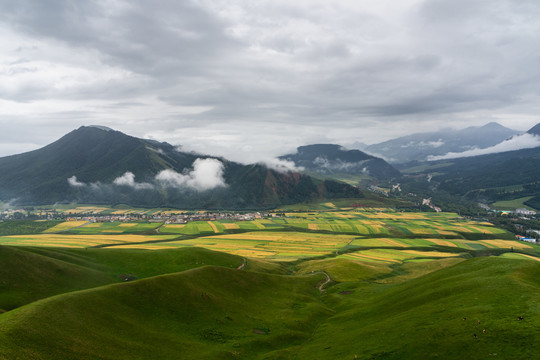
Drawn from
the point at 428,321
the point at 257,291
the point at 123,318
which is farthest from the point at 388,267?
the point at 123,318

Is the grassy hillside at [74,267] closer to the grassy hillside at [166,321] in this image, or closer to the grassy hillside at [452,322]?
the grassy hillside at [166,321]

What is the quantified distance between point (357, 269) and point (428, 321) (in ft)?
300

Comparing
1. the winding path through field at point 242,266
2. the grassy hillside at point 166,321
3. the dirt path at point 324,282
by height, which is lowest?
the dirt path at point 324,282

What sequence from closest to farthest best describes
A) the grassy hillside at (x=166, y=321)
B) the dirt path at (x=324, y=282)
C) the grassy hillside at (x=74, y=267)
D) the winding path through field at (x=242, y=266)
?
the grassy hillside at (x=166, y=321) < the grassy hillside at (x=74, y=267) < the dirt path at (x=324, y=282) < the winding path through field at (x=242, y=266)

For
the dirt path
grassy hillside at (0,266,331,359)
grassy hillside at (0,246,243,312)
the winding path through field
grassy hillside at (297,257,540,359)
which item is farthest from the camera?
the winding path through field

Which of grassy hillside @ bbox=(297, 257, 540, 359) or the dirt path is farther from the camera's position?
the dirt path

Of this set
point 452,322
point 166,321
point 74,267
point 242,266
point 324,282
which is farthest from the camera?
point 242,266

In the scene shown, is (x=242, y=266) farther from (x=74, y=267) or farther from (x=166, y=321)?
(x=166, y=321)

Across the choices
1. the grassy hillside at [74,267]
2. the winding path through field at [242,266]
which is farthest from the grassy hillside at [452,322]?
the grassy hillside at [74,267]

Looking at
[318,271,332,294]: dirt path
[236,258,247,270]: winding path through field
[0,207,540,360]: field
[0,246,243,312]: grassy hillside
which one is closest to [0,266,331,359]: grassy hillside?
[0,207,540,360]: field

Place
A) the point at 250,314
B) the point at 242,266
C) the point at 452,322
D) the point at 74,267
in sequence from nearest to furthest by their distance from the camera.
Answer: the point at 452,322, the point at 250,314, the point at 74,267, the point at 242,266

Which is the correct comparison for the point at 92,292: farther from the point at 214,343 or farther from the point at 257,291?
the point at 257,291

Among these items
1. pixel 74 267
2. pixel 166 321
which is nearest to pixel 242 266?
pixel 74 267

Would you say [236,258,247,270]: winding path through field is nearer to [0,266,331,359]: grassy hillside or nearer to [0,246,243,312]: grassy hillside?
[0,246,243,312]: grassy hillside
